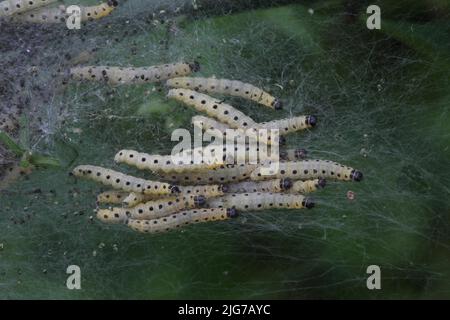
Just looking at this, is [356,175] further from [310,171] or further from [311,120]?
[311,120]

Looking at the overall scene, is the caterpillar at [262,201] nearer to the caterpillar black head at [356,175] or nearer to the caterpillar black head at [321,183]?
the caterpillar black head at [321,183]

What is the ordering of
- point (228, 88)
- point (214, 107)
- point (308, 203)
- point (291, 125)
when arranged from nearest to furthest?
point (308, 203)
point (291, 125)
point (214, 107)
point (228, 88)

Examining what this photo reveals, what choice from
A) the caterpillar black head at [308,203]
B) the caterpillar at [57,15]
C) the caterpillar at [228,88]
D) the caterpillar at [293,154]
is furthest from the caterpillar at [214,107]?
the caterpillar at [57,15]

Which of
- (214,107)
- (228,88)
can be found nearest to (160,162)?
(214,107)

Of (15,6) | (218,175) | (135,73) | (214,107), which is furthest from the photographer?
(15,6)

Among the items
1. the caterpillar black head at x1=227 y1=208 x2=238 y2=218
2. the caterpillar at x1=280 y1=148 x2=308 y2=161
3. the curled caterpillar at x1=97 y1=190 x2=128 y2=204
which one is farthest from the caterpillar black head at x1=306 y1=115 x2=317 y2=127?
the curled caterpillar at x1=97 y1=190 x2=128 y2=204

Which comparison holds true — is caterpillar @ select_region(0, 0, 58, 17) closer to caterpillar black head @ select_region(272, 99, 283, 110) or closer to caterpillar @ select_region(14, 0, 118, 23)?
caterpillar @ select_region(14, 0, 118, 23)

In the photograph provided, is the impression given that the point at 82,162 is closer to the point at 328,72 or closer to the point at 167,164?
the point at 167,164
